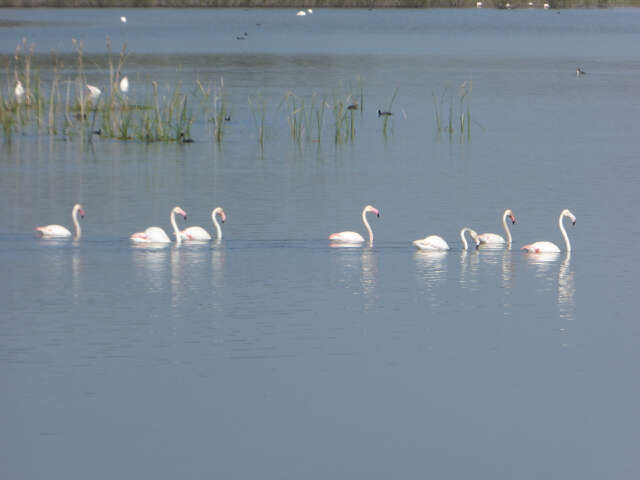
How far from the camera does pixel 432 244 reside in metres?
17.5

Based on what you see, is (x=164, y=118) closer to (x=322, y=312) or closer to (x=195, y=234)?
(x=195, y=234)

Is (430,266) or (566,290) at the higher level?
(430,266)

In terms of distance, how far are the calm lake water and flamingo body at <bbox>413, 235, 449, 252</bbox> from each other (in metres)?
0.15

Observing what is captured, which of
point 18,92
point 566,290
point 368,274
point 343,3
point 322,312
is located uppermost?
point 343,3

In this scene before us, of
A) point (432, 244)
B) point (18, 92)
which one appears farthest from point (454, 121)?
point (432, 244)

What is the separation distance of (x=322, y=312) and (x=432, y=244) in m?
3.56

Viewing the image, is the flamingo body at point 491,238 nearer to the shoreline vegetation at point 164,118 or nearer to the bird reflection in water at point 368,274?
the bird reflection in water at point 368,274

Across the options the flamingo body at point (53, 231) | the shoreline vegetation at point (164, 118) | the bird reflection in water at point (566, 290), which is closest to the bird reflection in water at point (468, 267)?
the bird reflection in water at point (566, 290)

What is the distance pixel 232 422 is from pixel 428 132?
2185 centimetres

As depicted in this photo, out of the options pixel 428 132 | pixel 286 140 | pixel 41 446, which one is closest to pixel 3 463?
pixel 41 446

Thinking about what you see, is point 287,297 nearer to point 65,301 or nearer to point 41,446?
point 65,301

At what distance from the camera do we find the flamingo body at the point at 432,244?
17.5 metres

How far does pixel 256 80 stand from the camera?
4666 centimetres

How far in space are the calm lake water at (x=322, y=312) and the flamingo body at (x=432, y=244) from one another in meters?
0.15
